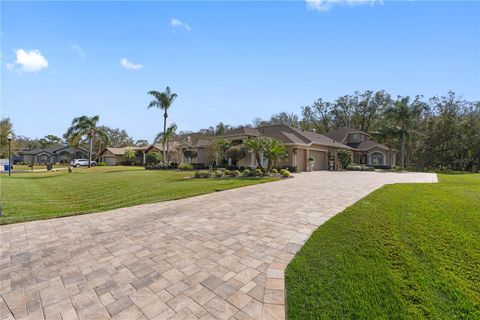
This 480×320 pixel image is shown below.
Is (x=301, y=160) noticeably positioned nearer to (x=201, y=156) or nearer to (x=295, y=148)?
(x=295, y=148)

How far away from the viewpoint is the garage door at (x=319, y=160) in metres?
25.8

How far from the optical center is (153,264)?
145 inches

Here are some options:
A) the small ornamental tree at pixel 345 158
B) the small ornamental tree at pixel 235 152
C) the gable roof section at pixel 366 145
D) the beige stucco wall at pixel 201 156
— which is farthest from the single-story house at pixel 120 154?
the gable roof section at pixel 366 145

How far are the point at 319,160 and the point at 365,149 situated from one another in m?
10.2

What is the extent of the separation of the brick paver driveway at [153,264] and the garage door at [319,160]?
779 inches

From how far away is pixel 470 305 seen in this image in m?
2.64

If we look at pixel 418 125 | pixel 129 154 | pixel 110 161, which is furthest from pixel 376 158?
pixel 110 161

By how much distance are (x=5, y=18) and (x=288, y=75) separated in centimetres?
1384

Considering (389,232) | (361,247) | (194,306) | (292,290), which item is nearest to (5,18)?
(194,306)

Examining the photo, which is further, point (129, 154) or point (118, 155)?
point (118, 155)

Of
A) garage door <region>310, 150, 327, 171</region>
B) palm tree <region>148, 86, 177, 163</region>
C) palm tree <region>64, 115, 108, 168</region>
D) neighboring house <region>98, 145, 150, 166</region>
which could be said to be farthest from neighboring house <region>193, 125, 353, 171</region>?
neighboring house <region>98, 145, 150, 166</region>

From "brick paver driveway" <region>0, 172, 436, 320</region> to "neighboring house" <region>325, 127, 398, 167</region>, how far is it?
1193 inches

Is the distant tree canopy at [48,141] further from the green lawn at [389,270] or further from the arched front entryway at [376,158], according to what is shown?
the green lawn at [389,270]

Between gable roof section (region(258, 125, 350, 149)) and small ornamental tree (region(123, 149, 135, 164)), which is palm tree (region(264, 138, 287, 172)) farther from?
small ornamental tree (region(123, 149, 135, 164))
